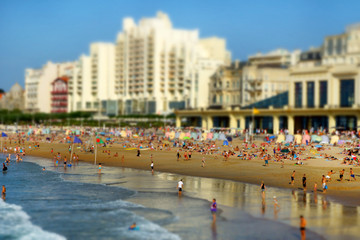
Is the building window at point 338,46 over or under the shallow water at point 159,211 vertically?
over

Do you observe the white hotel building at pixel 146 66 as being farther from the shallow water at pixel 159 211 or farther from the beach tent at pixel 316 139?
the shallow water at pixel 159 211

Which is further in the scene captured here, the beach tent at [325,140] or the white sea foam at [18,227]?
the beach tent at [325,140]

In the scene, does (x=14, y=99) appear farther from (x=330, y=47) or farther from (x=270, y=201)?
(x=270, y=201)

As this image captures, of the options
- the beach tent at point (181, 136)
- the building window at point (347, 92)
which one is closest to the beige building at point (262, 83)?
the building window at point (347, 92)

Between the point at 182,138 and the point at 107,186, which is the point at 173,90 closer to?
the point at 182,138

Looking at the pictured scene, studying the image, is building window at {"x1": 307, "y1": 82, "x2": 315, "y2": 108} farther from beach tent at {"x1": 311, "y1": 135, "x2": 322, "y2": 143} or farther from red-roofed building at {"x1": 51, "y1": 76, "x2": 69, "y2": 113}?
red-roofed building at {"x1": 51, "y1": 76, "x2": 69, "y2": 113}

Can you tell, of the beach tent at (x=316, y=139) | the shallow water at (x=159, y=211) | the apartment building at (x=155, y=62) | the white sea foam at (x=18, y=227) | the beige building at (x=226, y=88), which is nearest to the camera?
the shallow water at (x=159, y=211)

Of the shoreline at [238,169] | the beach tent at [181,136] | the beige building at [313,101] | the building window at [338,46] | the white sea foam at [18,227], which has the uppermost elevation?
the building window at [338,46]
